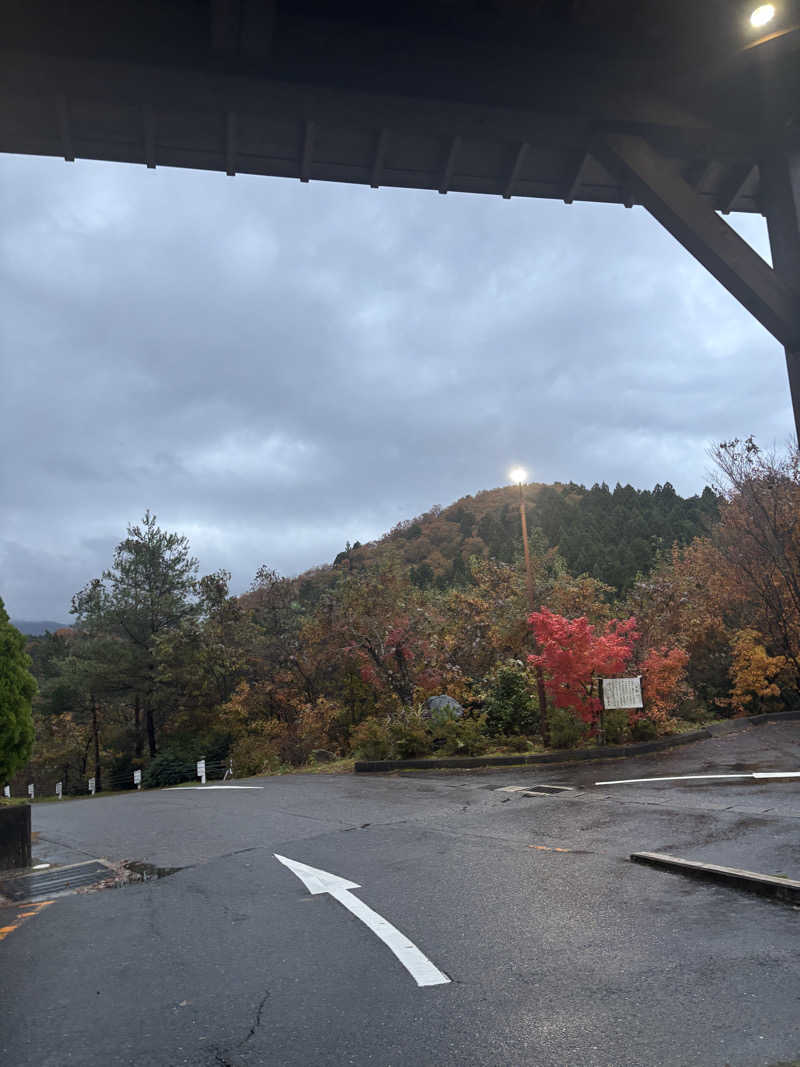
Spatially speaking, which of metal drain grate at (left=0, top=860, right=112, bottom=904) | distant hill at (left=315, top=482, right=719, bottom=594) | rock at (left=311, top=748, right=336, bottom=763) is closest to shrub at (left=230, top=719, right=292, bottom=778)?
rock at (left=311, top=748, right=336, bottom=763)

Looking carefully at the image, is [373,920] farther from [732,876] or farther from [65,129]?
[65,129]

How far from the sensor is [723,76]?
174 inches

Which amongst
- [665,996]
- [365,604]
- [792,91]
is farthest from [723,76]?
[365,604]

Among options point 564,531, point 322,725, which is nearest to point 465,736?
point 322,725

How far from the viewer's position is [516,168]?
5.58 m

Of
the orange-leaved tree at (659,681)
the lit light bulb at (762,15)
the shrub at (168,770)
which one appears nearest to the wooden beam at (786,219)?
the lit light bulb at (762,15)

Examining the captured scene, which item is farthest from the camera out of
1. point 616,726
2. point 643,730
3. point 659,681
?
point 659,681

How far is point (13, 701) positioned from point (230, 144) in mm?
7255

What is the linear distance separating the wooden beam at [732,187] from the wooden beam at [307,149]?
Result: 3213 mm

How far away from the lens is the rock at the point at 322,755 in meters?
29.4

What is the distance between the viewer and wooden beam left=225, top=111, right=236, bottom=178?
197 inches

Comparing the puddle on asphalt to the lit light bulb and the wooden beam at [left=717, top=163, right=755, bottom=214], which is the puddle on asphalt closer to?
the wooden beam at [left=717, top=163, right=755, bottom=214]

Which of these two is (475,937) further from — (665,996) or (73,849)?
(73,849)

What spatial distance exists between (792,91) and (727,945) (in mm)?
5090
